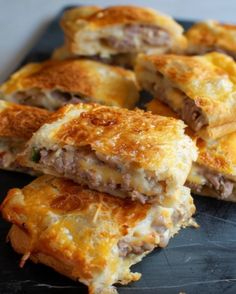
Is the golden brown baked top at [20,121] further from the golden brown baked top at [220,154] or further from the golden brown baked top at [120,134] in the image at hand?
the golden brown baked top at [220,154]

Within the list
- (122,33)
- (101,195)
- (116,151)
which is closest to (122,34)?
(122,33)

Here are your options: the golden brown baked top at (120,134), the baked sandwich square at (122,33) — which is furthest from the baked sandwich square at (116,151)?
the baked sandwich square at (122,33)

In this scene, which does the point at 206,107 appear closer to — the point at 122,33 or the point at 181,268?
the point at 181,268

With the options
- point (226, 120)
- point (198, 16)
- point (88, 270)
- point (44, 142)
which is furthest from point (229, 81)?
point (198, 16)

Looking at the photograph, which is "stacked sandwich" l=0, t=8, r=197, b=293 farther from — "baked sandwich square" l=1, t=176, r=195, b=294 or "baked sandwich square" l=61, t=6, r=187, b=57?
"baked sandwich square" l=61, t=6, r=187, b=57

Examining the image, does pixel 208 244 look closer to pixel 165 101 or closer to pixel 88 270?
pixel 88 270
